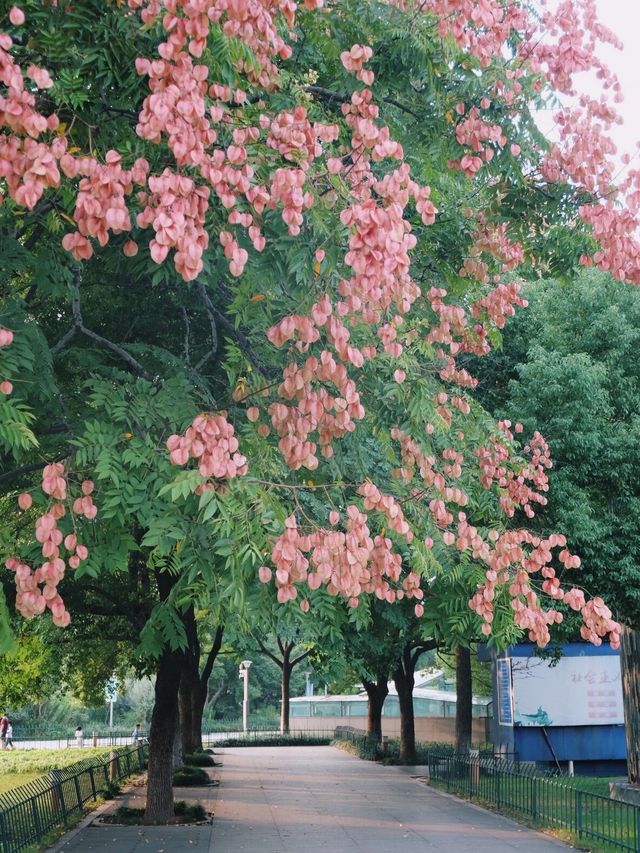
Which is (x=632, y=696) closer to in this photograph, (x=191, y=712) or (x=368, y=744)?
(x=191, y=712)

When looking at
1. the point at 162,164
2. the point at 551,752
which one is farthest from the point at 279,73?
the point at 551,752

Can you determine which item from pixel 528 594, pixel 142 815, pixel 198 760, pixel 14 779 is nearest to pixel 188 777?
pixel 14 779

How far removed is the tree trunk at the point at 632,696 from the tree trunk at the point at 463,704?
33.7 ft

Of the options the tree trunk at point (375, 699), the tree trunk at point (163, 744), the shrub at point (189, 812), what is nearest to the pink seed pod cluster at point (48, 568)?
the tree trunk at point (163, 744)

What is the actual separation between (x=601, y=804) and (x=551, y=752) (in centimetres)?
1306

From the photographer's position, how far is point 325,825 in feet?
60.8

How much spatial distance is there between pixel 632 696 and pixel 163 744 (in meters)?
9.16

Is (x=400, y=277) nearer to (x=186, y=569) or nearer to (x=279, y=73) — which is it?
(x=279, y=73)

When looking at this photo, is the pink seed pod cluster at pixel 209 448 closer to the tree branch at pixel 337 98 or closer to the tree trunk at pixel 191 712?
the tree branch at pixel 337 98

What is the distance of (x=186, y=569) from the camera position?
704cm

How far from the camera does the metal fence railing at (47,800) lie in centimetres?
1376

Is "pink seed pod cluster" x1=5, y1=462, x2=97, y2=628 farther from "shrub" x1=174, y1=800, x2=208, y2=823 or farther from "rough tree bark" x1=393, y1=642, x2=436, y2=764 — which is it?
"rough tree bark" x1=393, y1=642, x2=436, y2=764

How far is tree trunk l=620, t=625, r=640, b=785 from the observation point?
19.1 m

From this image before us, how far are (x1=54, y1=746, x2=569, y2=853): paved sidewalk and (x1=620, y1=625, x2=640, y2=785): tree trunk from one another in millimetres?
2788
